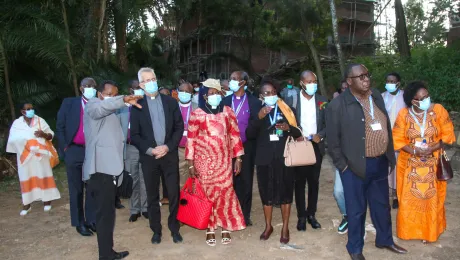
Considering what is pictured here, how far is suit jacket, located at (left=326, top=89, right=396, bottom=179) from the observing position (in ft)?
13.6

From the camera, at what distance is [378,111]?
432 centimetres

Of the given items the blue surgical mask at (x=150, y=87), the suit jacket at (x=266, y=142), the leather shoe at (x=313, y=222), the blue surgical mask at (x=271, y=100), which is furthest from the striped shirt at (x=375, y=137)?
the blue surgical mask at (x=150, y=87)

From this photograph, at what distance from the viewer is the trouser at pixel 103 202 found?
4273mm

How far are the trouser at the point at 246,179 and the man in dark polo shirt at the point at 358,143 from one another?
4.86 ft

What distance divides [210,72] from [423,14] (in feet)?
74.1

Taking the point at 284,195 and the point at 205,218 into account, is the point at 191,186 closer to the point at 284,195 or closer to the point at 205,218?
the point at 205,218

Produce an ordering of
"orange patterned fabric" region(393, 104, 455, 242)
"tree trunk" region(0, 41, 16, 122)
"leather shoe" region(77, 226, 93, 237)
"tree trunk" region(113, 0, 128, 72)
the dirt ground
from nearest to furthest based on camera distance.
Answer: the dirt ground < "orange patterned fabric" region(393, 104, 455, 242) < "leather shoe" region(77, 226, 93, 237) < "tree trunk" region(0, 41, 16, 122) < "tree trunk" region(113, 0, 128, 72)

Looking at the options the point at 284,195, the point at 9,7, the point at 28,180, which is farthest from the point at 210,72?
the point at 284,195

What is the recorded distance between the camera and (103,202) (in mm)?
4270

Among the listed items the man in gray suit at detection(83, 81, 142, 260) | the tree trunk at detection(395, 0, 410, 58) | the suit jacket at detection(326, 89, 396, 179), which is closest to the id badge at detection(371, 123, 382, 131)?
the suit jacket at detection(326, 89, 396, 179)

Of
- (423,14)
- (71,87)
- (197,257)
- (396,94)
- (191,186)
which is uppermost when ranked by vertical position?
(423,14)

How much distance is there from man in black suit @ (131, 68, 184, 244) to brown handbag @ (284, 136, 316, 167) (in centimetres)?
132

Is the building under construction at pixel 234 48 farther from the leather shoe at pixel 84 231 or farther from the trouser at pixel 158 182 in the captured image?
the trouser at pixel 158 182

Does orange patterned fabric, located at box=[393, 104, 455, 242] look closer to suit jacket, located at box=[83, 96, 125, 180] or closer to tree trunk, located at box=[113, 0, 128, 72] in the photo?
suit jacket, located at box=[83, 96, 125, 180]
